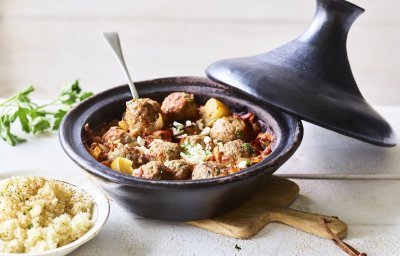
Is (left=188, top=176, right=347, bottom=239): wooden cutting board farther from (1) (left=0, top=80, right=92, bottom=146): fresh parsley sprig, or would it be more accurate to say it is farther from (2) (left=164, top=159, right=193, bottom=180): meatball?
(1) (left=0, top=80, right=92, bottom=146): fresh parsley sprig

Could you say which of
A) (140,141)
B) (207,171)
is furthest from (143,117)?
(207,171)

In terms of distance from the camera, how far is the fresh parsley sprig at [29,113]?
2.66 m

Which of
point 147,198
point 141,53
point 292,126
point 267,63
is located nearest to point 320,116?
point 292,126

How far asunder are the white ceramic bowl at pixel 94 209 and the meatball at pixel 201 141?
1.12 ft

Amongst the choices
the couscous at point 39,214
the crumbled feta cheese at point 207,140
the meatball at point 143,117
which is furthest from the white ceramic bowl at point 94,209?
the crumbled feta cheese at point 207,140

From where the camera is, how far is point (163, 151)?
2.17m

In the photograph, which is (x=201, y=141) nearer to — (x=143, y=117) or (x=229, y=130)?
(x=229, y=130)

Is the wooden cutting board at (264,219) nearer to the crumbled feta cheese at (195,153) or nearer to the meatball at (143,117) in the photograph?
the crumbled feta cheese at (195,153)

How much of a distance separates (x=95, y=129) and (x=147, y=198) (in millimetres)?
471

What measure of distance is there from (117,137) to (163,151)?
0.62 ft

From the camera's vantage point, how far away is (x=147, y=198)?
1982 millimetres

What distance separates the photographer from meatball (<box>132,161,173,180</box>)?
79.0 inches

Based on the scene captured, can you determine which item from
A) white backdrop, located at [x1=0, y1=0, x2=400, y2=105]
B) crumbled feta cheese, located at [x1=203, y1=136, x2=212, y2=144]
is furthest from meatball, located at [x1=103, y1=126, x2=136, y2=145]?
white backdrop, located at [x1=0, y1=0, x2=400, y2=105]

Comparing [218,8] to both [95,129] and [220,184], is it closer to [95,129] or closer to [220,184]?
[95,129]
